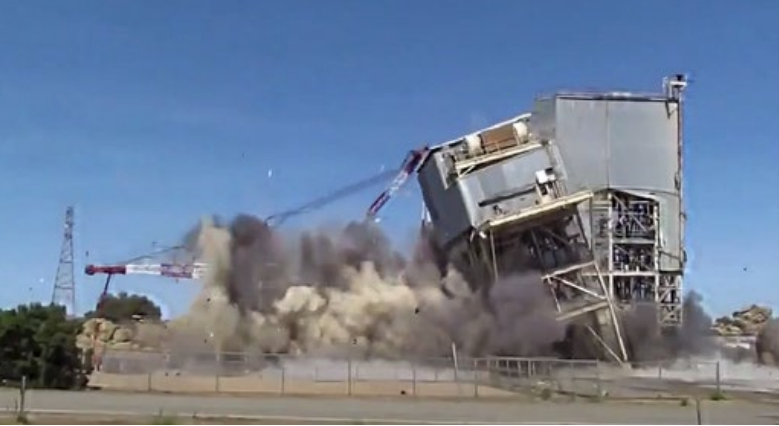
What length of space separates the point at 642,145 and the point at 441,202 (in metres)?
17.2

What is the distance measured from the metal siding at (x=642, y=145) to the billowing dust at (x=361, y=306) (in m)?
10.7

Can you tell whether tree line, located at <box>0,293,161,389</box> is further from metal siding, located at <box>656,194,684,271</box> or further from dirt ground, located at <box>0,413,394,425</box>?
metal siding, located at <box>656,194,684,271</box>

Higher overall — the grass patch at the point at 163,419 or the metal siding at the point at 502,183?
the metal siding at the point at 502,183

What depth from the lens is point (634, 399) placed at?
45.9m

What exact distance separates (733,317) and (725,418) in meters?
114

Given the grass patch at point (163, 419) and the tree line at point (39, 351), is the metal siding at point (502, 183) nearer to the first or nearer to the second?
the tree line at point (39, 351)

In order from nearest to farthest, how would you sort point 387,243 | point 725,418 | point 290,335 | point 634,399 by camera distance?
point 725,418 < point 634,399 < point 290,335 < point 387,243

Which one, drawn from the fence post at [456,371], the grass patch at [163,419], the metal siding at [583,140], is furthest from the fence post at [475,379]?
the grass patch at [163,419]

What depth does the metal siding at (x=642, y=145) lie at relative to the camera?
80812mm

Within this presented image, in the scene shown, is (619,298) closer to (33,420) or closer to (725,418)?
(725,418)

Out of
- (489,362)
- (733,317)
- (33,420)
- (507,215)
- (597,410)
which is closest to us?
(33,420)

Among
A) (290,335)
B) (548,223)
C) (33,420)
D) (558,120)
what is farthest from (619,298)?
(33,420)

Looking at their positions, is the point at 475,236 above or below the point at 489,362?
above

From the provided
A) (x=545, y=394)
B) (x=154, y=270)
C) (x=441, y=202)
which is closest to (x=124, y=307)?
(x=154, y=270)
